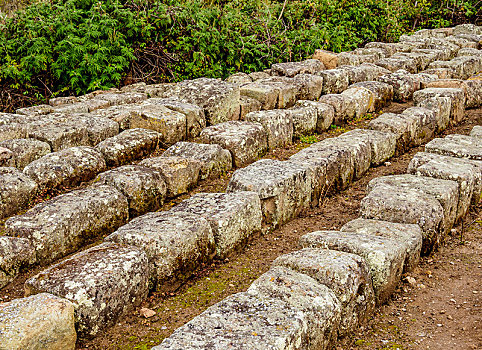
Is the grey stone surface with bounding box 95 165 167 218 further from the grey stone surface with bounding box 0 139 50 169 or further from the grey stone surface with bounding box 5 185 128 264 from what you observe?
the grey stone surface with bounding box 0 139 50 169

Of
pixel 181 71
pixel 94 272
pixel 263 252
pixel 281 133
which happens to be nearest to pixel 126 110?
pixel 281 133

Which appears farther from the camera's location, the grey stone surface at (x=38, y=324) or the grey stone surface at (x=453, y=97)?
the grey stone surface at (x=453, y=97)

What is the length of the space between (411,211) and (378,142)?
2.20m

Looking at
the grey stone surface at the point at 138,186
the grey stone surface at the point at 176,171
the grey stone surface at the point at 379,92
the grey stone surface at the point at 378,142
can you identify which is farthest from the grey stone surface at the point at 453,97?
the grey stone surface at the point at 138,186

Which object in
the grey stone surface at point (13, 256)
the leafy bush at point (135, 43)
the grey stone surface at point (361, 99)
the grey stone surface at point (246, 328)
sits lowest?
the grey stone surface at point (13, 256)

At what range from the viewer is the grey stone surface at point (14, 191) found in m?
5.09

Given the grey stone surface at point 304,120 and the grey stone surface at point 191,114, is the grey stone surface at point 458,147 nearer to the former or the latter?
the grey stone surface at point 304,120

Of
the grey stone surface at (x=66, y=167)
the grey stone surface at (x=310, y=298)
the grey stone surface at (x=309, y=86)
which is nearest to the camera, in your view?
the grey stone surface at (x=310, y=298)

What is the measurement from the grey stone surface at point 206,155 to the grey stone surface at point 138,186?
2.52 ft

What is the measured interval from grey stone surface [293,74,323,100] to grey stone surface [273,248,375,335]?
5576mm

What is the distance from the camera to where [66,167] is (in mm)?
5668

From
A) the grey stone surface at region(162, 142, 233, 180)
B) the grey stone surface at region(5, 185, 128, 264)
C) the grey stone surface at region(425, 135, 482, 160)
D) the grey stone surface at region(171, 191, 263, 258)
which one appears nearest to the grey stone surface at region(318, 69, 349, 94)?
the grey stone surface at region(425, 135, 482, 160)

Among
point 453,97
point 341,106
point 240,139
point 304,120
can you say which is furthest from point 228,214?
point 453,97

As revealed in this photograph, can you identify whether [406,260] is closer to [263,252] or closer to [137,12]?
[263,252]
